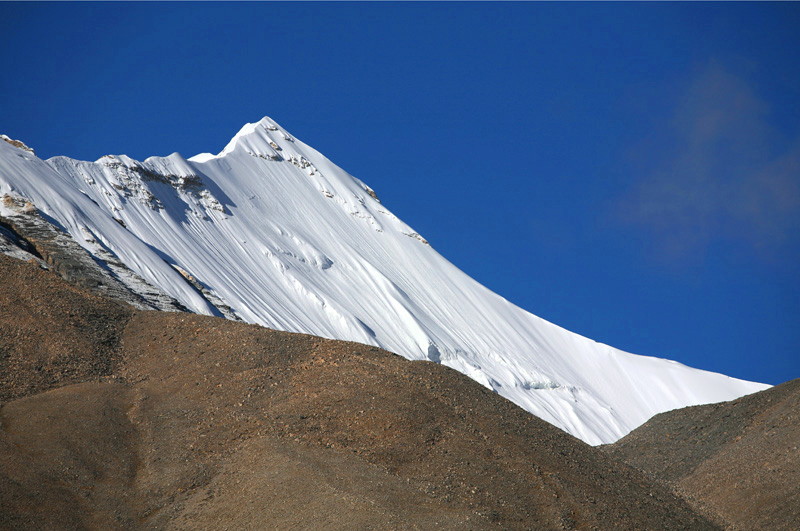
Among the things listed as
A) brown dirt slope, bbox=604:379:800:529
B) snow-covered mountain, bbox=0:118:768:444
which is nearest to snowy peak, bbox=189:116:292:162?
snow-covered mountain, bbox=0:118:768:444

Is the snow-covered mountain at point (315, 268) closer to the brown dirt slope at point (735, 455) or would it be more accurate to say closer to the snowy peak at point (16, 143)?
the snowy peak at point (16, 143)

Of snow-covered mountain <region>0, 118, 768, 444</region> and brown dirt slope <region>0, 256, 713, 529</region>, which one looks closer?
brown dirt slope <region>0, 256, 713, 529</region>

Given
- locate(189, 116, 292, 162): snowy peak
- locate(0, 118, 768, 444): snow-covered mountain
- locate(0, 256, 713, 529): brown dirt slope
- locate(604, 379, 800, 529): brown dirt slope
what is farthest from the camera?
locate(189, 116, 292, 162): snowy peak

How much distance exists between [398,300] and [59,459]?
43.4 meters

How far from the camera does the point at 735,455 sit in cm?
2500

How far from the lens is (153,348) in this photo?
21.6 meters

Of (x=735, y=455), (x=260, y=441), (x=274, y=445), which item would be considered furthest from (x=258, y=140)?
(x=274, y=445)

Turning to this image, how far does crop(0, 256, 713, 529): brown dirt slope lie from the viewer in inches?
597

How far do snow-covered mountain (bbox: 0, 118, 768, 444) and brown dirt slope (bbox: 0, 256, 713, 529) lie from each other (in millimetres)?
12161

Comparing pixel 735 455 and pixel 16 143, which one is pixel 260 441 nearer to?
pixel 735 455

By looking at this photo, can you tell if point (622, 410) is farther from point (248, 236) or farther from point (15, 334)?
point (15, 334)

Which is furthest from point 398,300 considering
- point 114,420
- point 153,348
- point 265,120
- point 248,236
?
point 114,420

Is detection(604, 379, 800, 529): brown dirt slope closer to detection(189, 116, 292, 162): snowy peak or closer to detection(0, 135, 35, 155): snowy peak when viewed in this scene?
detection(0, 135, 35, 155): snowy peak

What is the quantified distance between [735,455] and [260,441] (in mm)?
14511
